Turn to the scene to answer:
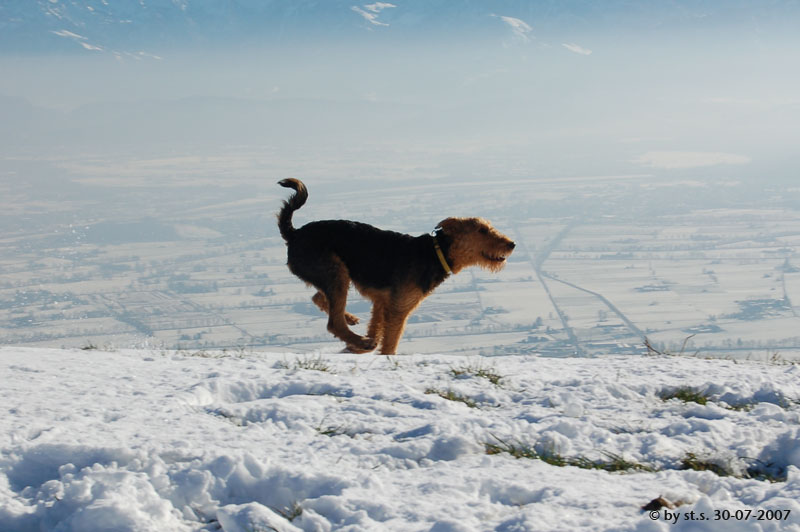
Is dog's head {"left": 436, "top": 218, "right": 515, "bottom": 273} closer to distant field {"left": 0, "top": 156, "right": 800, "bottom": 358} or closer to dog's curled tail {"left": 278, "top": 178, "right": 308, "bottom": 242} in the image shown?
dog's curled tail {"left": 278, "top": 178, "right": 308, "bottom": 242}

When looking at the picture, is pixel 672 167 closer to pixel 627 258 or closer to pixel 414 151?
pixel 414 151

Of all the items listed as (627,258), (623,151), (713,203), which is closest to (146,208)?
(627,258)

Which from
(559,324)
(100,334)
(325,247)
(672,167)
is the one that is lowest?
(100,334)

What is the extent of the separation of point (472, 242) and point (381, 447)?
4.16 m

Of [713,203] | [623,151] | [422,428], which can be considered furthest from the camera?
[623,151]

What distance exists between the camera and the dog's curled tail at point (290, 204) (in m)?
6.84

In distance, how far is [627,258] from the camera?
203ft

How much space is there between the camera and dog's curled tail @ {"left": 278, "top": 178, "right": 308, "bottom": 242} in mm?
6840

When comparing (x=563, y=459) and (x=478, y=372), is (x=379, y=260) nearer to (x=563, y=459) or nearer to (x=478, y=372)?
(x=478, y=372)

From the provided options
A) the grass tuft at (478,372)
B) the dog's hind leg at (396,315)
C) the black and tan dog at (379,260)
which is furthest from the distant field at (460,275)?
the grass tuft at (478,372)

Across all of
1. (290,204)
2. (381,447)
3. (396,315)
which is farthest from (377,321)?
(381,447)

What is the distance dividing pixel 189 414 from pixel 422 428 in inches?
47.2

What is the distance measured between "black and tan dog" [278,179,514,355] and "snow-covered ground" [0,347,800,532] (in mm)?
2259

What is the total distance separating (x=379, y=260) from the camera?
→ 263 inches
